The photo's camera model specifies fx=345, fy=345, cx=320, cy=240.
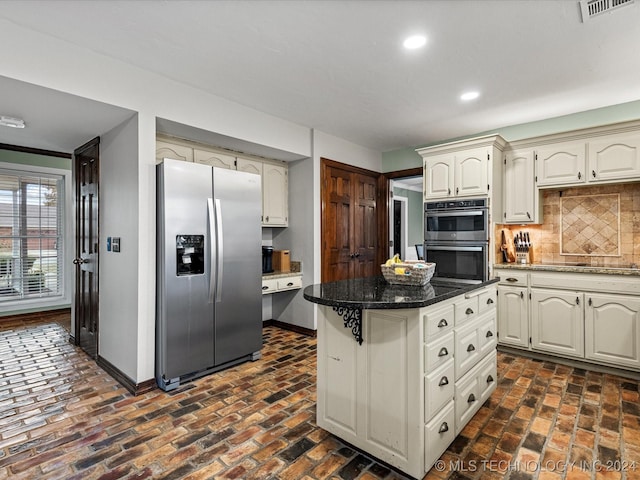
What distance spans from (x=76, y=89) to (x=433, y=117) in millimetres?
3266

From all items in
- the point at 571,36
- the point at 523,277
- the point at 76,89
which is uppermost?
the point at 571,36

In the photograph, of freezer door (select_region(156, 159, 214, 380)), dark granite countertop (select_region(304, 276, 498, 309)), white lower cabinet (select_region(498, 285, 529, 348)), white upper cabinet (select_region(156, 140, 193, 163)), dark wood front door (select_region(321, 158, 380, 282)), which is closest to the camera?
dark granite countertop (select_region(304, 276, 498, 309))

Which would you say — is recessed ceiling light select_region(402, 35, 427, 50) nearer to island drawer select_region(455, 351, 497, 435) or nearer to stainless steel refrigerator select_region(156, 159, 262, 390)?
stainless steel refrigerator select_region(156, 159, 262, 390)

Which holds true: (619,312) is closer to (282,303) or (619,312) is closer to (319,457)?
(319,457)

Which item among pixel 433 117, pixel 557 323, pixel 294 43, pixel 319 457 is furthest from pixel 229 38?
pixel 557 323

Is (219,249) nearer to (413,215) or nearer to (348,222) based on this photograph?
(348,222)

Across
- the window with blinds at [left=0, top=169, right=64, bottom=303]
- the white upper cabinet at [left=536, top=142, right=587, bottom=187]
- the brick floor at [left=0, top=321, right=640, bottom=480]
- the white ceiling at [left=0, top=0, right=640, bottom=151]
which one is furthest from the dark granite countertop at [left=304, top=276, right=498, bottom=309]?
the window with blinds at [left=0, top=169, right=64, bottom=303]

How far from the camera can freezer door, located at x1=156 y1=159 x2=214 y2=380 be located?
9.07 ft

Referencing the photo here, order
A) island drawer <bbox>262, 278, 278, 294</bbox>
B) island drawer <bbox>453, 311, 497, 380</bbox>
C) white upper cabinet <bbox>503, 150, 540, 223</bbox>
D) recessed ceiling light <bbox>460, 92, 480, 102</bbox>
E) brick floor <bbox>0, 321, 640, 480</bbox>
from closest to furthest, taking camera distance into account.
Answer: brick floor <bbox>0, 321, 640, 480</bbox> → island drawer <bbox>453, 311, 497, 380</bbox> → recessed ceiling light <bbox>460, 92, 480, 102</bbox> → white upper cabinet <bbox>503, 150, 540, 223</bbox> → island drawer <bbox>262, 278, 278, 294</bbox>

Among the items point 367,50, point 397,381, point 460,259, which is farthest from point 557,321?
point 367,50

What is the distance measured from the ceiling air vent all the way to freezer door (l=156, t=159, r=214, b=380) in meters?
2.79

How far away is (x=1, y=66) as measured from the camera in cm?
207

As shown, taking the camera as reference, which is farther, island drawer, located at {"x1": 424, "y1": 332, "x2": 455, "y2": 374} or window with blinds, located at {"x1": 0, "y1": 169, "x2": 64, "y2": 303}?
window with blinds, located at {"x1": 0, "y1": 169, "x2": 64, "y2": 303}

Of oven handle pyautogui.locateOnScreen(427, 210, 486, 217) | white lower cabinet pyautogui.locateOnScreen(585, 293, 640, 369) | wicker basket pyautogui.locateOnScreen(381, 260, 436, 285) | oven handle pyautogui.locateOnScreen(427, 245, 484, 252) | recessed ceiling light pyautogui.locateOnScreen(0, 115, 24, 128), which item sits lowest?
white lower cabinet pyautogui.locateOnScreen(585, 293, 640, 369)
